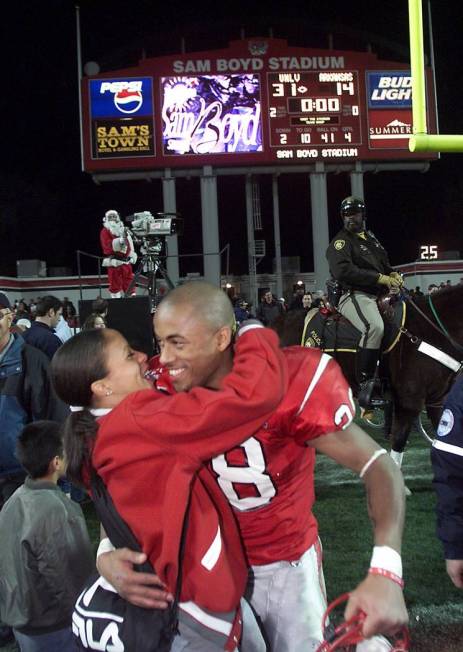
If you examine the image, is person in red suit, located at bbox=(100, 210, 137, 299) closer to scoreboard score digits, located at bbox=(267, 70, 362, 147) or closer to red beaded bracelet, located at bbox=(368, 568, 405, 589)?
red beaded bracelet, located at bbox=(368, 568, 405, 589)

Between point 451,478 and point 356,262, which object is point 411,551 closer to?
point 451,478

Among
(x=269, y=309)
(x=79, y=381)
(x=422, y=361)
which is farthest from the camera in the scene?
(x=269, y=309)

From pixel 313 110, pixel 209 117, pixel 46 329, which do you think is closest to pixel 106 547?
pixel 46 329

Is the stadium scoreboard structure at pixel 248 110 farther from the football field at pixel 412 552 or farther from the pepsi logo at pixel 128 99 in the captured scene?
the football field at pixel 412 552

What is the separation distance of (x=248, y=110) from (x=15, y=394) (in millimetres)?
21234

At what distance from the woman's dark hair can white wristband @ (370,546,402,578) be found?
85cm

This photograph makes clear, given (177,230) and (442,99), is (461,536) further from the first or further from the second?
(442,99)

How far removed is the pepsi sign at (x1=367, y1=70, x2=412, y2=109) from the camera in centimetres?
2444

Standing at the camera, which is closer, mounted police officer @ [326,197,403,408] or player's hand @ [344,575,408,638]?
player's hand @ [344,575,408,638]

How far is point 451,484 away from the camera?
257 centimetres

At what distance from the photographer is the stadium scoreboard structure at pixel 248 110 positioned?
23.7 meters

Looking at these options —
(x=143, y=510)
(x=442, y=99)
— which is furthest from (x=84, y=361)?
(x=442, y=99)

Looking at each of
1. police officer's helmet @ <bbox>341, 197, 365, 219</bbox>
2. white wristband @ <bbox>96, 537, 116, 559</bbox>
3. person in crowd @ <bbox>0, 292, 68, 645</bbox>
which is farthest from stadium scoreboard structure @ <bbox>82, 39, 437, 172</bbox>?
white wristband @ <bbox>96, 537, 116, 559</bbox>

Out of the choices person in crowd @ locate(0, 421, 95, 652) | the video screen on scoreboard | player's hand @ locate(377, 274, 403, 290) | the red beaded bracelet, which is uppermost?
the video screen on scoreboard
